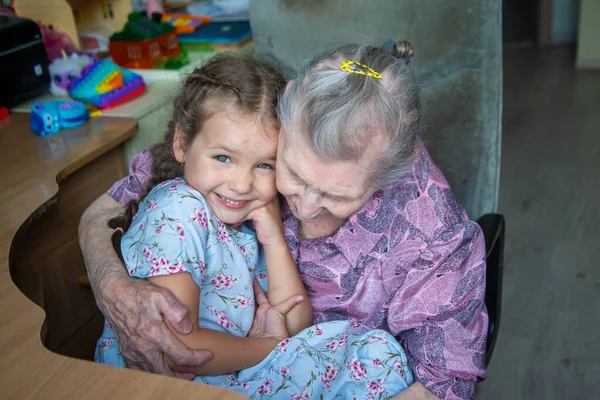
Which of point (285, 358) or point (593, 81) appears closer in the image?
point (285, 358)

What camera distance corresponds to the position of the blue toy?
204cm

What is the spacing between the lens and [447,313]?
4.53ft

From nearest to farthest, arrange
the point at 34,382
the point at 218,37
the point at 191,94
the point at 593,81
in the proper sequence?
the point at 34,382
the point at 191,94
the point at 218,37
the point at 593,81

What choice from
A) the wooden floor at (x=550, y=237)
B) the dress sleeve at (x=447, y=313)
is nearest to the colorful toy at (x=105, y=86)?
the dress sleeve at (x=447, y=313)

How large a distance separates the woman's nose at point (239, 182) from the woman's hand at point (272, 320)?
271mm

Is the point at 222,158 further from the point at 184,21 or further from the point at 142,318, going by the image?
the point at 184,21

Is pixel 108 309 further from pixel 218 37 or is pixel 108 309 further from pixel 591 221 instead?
pixel 591 221

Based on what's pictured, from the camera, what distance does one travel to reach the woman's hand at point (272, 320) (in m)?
1.50

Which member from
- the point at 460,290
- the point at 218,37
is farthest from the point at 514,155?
the point at 460,290

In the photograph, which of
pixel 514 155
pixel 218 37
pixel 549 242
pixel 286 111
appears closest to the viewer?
pixel 286 111

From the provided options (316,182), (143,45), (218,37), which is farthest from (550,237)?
(316,182)

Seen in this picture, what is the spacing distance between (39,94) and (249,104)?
1214 millimetres

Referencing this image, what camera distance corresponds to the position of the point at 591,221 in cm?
335

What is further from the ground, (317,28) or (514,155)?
(317,28)
